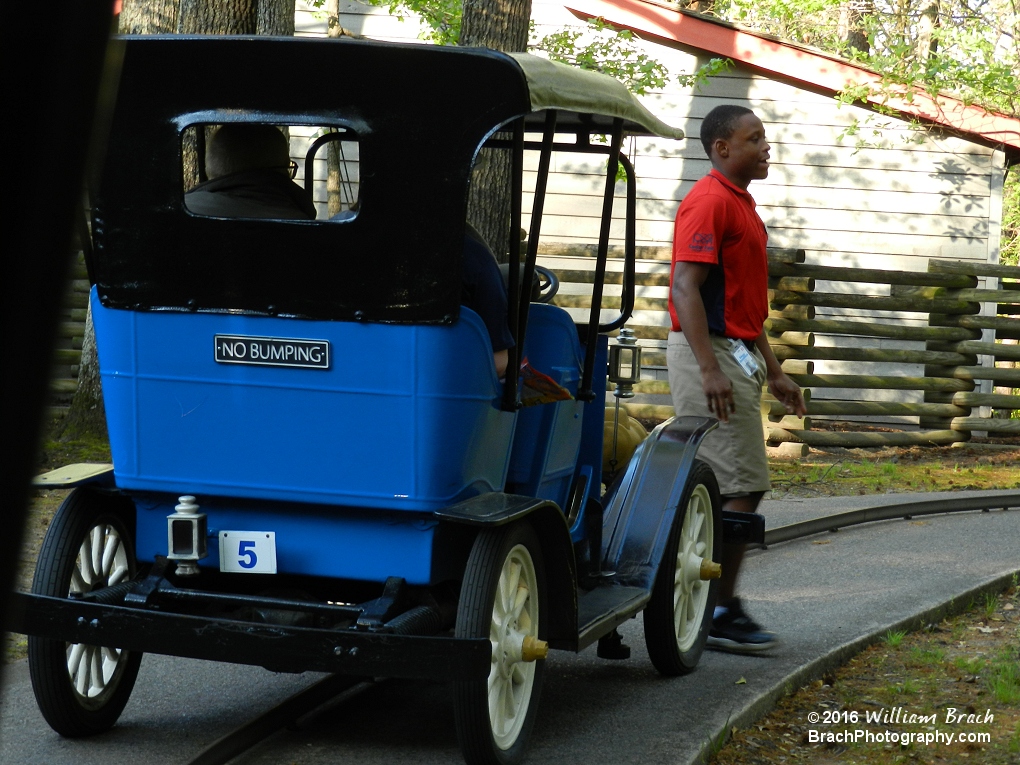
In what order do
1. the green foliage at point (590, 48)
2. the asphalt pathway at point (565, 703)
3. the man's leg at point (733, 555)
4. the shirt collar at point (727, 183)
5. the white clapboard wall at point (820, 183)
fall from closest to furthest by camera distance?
the asphalt pathway at point (565, 703) → the shirt collar at point (727, 183) → the man's leg at point (733, 555) → the green foliage at point (590, 48) → the white clapboard wall at point (820, 183)

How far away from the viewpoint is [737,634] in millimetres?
5203

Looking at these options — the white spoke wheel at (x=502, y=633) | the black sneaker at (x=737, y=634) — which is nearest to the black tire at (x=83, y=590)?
the white spoke wheel at (x=502, y=633)

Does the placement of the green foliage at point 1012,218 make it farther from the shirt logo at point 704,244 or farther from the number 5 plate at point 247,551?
the number 5 plate at point 247,551

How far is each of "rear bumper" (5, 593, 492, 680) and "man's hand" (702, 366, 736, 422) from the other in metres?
1.89

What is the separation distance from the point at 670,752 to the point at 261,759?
121 centimetres

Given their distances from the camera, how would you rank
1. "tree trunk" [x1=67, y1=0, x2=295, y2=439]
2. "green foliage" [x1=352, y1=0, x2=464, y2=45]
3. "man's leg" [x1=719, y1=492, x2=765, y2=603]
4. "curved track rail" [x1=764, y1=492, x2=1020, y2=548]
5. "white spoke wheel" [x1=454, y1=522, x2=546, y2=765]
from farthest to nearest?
"green foliage" [x1=352, y1=0, x2=464, y2=45], "tree trunk" [x1=67, y1=0, x2=295, y2=439], "curved track rail" [x1=764, y1=492, x2=1020, y2=548], "man's leg" [x1=719, y1=492, x2=765, y2=603], "white spoke wheel" [x1=454, y1=522, x2=546, y2=765]

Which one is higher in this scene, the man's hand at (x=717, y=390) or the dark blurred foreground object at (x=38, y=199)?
the dark blurred foreground object at (x=38, y=199)

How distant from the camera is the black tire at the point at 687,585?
15.3 feet

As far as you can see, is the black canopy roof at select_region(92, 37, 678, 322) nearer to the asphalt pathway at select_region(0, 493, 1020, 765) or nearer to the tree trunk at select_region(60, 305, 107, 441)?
the asphalt pathway at select_region(0, 493, 1020, 765)

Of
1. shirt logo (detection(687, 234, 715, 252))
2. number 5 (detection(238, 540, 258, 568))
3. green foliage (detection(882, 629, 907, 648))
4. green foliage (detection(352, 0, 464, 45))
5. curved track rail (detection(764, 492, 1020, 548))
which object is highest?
green foliage (detection(352, 0, 464, 45))

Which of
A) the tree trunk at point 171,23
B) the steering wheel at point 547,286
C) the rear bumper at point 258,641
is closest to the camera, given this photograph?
the rear bumper at point 258,641

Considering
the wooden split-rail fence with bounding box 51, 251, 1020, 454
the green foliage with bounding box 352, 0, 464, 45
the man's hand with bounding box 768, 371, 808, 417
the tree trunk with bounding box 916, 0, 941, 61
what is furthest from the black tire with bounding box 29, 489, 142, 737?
the tree trunk with bounding box 916, 0, 941, 61

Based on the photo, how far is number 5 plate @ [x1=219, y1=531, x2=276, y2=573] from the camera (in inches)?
148

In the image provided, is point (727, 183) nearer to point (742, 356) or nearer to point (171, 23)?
point (742, 356)
